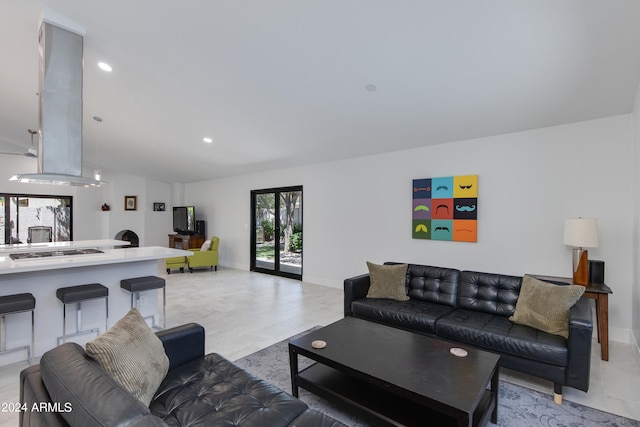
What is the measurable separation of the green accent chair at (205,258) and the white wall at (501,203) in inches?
103

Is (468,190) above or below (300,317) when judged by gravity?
above

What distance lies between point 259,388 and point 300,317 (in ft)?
8.37

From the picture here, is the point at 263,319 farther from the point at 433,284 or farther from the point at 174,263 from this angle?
the point at 174,263

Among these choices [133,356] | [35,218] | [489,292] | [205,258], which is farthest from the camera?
[35,218]

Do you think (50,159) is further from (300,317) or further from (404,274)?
(404,274)

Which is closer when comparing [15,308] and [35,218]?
[15,308]

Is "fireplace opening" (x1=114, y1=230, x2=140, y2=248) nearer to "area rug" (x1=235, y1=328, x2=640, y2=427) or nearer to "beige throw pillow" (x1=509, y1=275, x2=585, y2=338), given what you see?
"area rug" (x1=235, y1=328, x2=640, y2=427)

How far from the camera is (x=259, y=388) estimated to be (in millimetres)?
1753

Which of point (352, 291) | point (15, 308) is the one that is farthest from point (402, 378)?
point (15, 308)

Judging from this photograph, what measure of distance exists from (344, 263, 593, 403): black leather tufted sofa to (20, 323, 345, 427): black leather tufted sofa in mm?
1838

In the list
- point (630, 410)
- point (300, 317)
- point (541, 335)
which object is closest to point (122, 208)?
point (300, 317)

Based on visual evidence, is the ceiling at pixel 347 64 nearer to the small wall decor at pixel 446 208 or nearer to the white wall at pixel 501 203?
the white wall at pixel 501 203

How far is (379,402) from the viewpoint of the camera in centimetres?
206

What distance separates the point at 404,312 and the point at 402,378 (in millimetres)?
1427
